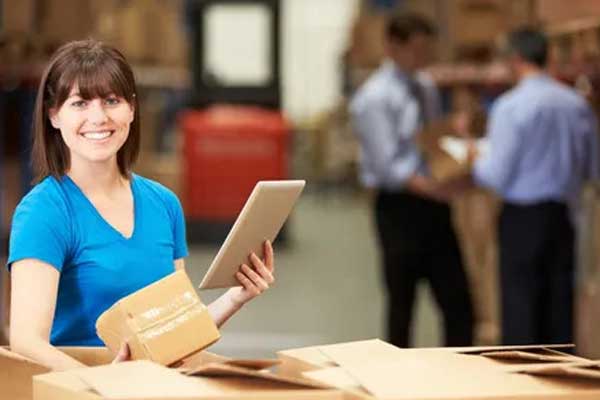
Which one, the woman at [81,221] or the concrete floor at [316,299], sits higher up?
the woman at [81,221]

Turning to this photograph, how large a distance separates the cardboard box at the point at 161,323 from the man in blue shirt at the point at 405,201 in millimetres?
4032

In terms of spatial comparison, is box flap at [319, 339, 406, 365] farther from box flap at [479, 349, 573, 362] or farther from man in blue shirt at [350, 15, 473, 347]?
man in blue shirt at [350, 15, 473, 347]

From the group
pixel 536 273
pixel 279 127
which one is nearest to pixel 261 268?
pixel 536 273

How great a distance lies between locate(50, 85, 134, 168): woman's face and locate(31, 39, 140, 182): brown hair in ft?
0.05

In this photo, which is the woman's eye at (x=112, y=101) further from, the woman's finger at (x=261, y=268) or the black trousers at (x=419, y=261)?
the black trousers at (x=419, y=261)

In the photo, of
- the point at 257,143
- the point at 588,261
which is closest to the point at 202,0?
the point at 257,143

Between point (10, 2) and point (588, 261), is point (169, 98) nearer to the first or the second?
point (10, 2)

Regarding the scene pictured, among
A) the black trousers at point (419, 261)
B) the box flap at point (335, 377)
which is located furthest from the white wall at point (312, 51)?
the box flap at point (335, 377)

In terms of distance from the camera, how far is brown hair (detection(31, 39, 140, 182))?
10.6ft

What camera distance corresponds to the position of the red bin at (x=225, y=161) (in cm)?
1411

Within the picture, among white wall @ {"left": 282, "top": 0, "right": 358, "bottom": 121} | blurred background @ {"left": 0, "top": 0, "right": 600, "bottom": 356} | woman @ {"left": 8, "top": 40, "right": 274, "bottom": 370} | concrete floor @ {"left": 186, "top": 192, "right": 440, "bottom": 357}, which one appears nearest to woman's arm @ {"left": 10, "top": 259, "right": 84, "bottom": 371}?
woman @ {"left": 8, "top": 40, "right": 274, "bottom": 370}

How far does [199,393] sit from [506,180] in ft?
14.5

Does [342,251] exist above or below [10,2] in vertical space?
below

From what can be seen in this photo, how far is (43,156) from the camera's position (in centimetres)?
334
